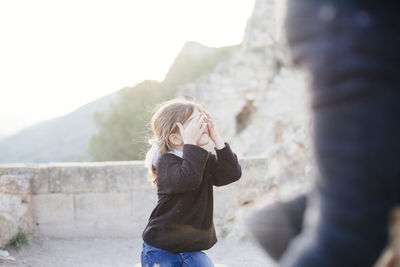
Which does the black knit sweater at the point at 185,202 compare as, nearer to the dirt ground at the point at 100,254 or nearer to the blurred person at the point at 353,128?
the blurred person at the point at 353,128

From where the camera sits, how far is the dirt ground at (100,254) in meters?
3.79

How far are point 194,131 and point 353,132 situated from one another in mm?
1301

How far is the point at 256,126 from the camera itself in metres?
16.0

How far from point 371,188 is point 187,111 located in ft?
5.01

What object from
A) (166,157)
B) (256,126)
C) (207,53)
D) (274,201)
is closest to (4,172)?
(166,157)

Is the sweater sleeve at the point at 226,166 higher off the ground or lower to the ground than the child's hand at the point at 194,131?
lower

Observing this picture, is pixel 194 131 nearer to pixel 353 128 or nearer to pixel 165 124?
pixel 165 124

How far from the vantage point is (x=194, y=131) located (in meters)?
2.01

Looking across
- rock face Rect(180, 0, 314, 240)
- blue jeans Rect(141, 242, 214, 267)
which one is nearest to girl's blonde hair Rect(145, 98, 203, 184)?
blue jeans Rect(141, 242, 214, 267)

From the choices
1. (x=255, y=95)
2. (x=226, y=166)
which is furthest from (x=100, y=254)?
(x=255, y=95)

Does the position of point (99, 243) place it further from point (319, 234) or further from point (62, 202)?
point (319, 234)

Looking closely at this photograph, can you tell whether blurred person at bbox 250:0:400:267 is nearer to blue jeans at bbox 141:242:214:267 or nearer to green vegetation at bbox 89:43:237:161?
blue jeans at bbox 141:242:214:267

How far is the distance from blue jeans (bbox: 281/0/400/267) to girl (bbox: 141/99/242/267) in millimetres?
1183

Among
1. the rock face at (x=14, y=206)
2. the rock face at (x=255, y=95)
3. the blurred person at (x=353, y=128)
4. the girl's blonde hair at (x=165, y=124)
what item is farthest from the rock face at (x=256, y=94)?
the blurred person at (x=353, y=128)
